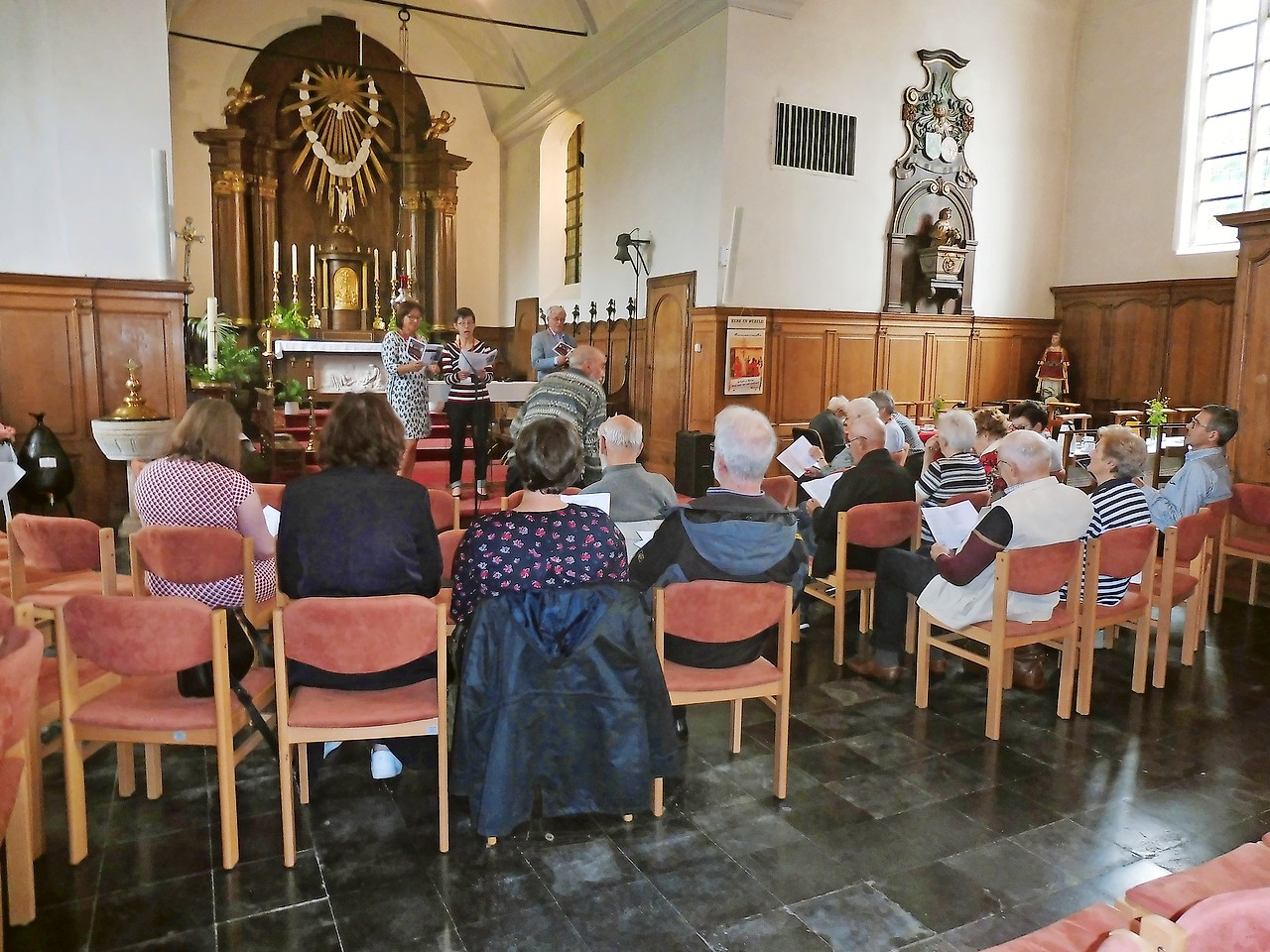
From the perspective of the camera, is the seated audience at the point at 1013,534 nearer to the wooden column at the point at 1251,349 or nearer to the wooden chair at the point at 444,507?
the wooden chair at the point at 444,507

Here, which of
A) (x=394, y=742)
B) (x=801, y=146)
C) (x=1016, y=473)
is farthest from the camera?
(x=801, y=146)

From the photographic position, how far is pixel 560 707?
270 cm

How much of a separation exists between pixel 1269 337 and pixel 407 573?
206 inches

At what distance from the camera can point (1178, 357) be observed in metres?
10.7

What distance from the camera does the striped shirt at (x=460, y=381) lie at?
6.86 m

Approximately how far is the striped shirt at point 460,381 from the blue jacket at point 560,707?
4478mm

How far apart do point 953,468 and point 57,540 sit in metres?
3.88

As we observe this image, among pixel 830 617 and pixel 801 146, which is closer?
pixel 830 617

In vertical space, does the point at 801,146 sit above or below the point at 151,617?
above

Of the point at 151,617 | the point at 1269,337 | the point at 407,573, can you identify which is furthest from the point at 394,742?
the point at 1269,337

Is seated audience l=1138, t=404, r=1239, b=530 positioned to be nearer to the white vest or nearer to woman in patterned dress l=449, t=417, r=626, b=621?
the white vest

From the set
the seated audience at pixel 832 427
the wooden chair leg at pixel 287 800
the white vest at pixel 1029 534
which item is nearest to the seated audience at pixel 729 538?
the white vest at pixel 1029 534

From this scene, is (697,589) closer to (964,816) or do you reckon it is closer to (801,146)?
(964,816)

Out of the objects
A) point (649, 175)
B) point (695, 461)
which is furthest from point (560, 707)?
point (649, 175)
